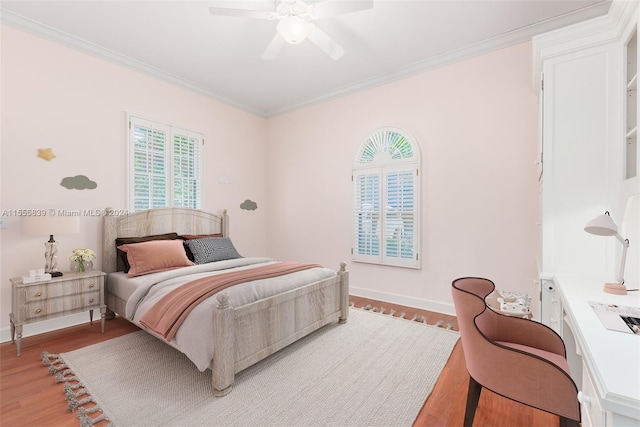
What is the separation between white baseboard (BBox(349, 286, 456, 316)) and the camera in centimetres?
354

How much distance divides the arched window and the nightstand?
3105mm

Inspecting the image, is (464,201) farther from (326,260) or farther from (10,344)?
(10,344)

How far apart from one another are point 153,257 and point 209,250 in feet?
2.15

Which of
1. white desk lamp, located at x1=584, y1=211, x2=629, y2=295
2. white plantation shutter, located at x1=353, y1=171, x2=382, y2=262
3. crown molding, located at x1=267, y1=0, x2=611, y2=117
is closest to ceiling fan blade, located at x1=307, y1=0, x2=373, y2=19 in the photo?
crown molding, located at x1=267, y1=0, x2=611, y2=117

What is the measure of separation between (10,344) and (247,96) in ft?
13.2

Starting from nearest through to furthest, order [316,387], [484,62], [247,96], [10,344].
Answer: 1. [316,387]
2. [10,344]
3. [484,62]
4. [247,96]

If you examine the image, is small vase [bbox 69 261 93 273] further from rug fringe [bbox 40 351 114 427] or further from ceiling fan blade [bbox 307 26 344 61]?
ceiling fan blade [bbox 307 26 344 61]

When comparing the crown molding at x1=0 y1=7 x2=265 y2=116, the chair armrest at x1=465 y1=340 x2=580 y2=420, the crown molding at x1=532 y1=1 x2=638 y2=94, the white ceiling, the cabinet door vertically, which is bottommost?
the chair armrest at x1=465 y1=340 x2=580 y2=420

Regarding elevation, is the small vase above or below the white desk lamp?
below

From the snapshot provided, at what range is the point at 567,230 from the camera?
85.0 inches

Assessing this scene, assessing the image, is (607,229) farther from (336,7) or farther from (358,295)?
(358,295)

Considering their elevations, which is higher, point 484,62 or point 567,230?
point 484,62

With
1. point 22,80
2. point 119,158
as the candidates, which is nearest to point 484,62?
point 119,158

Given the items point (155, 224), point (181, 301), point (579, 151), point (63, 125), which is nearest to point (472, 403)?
point (579, 151)
